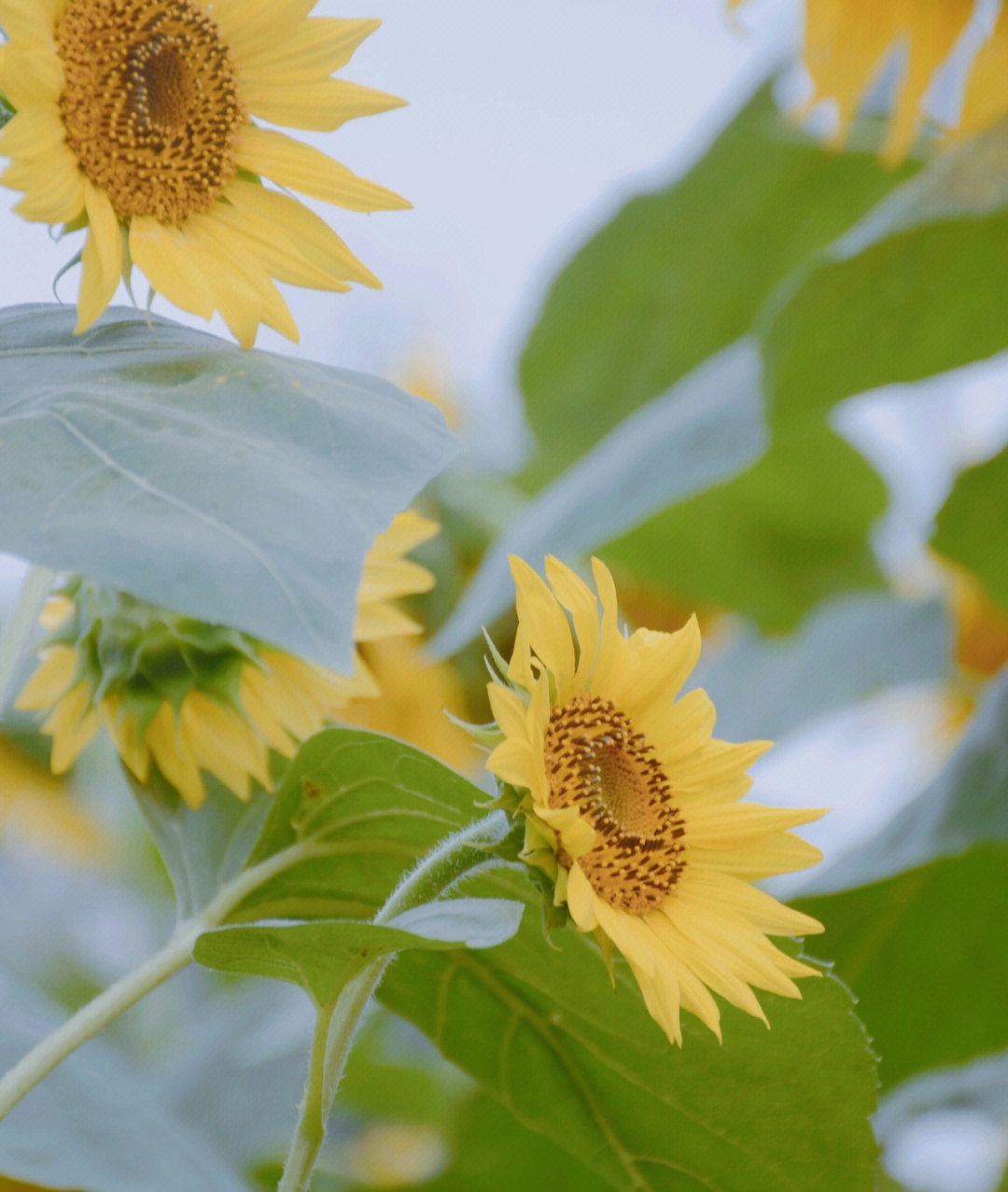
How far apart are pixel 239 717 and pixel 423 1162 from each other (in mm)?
527

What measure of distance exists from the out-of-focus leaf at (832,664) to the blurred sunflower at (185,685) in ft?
1.34

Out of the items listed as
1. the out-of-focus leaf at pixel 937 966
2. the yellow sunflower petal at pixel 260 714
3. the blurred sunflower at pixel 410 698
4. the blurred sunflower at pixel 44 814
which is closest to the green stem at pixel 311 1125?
the yellow sunflower petal at pixel 260 714

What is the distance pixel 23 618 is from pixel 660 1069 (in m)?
0.18

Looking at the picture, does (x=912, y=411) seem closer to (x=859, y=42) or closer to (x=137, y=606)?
(x=859, y=42)

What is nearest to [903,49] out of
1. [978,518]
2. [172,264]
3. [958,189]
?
[958,189]

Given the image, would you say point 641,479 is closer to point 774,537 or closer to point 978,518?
point 978,518

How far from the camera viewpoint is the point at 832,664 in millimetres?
824

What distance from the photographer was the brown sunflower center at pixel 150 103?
0.33 metres

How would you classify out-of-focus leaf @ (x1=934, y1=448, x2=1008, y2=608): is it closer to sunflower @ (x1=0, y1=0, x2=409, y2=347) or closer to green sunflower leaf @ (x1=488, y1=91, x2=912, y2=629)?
green sunflower leaf @ (x1=488, y1=91, x2=912, y2=629)

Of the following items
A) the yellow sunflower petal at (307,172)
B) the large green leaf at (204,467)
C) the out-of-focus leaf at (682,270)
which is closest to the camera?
the large green leaf at (204,467)

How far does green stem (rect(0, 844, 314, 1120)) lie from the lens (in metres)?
0.31

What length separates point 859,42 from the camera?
0.62 m

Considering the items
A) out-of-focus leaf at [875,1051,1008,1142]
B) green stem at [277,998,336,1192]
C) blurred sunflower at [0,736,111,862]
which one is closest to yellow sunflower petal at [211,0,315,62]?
green stem at [277,998,336,1192]

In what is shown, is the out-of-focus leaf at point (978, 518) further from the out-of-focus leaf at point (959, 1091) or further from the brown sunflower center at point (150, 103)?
the brown sunflower center at point (150, 103)
